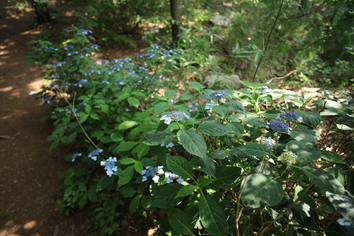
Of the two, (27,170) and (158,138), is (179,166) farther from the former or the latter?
(27,170)

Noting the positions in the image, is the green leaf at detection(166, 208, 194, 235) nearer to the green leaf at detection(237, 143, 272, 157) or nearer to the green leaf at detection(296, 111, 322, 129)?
the green leaf at detection(237, 143, 272, 157)

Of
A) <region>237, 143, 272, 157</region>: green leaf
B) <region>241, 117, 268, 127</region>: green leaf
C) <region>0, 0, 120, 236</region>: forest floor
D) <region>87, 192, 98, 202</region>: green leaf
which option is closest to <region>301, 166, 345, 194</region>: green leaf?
<region>237, 143, 272, 157</region>: green leaf

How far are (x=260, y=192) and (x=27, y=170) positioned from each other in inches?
124

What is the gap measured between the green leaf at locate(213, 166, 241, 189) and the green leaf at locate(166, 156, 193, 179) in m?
0.16

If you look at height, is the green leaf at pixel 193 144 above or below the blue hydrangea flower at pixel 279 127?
below

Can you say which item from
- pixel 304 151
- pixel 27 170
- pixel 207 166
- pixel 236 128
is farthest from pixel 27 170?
pixel 304 151

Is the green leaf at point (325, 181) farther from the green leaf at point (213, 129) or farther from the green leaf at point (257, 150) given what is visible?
the green leaf at point (213, 129)

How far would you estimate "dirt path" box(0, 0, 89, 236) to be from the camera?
216 cm

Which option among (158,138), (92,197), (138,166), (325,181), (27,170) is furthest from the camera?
(27,170)

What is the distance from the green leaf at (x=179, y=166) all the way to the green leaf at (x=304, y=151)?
1.70 feet

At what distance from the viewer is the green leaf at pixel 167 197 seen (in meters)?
1.10

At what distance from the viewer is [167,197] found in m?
1.12

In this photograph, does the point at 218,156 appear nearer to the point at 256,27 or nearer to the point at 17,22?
the point at 256,27

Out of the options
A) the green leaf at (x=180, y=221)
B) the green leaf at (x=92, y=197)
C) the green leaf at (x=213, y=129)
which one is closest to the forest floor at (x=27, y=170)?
the green leaf at (x=92, y=197)
